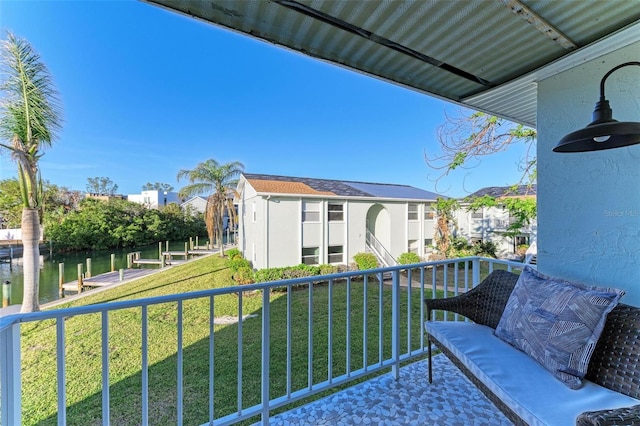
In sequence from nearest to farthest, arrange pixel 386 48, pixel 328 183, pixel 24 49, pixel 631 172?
pixel 631 172
pixel 386 48
pixel 24 49
pixel 328 183

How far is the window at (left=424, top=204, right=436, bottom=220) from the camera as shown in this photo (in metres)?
12.7

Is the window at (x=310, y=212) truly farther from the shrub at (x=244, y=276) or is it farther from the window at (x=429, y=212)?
the window at (x=429, y=212)

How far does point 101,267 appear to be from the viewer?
15.3 m

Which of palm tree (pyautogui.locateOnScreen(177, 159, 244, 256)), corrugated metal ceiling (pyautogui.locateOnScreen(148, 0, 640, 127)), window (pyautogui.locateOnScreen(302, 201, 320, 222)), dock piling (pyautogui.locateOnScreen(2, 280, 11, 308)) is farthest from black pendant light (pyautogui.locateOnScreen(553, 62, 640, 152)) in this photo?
palm tree (pyautogui.locateOnScreen(177, 159, 244, 256))

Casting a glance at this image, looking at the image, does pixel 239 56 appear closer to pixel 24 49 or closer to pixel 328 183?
pixel 24 49

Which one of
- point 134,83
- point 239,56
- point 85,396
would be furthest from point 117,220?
point 85,396

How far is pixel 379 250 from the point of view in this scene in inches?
470

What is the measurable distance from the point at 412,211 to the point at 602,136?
38.2 ft

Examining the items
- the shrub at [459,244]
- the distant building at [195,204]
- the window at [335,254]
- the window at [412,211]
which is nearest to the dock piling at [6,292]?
the window at [335,254]

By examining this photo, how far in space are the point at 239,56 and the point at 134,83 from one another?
4988 millimetres

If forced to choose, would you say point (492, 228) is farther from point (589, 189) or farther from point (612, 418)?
point (612, 418)

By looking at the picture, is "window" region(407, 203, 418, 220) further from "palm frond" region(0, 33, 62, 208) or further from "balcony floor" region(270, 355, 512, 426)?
"palm frond" region(0, 33, 62, 208)

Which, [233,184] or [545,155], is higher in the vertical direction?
[233,184]

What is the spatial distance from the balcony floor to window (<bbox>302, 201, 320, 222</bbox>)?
823 centimetres
